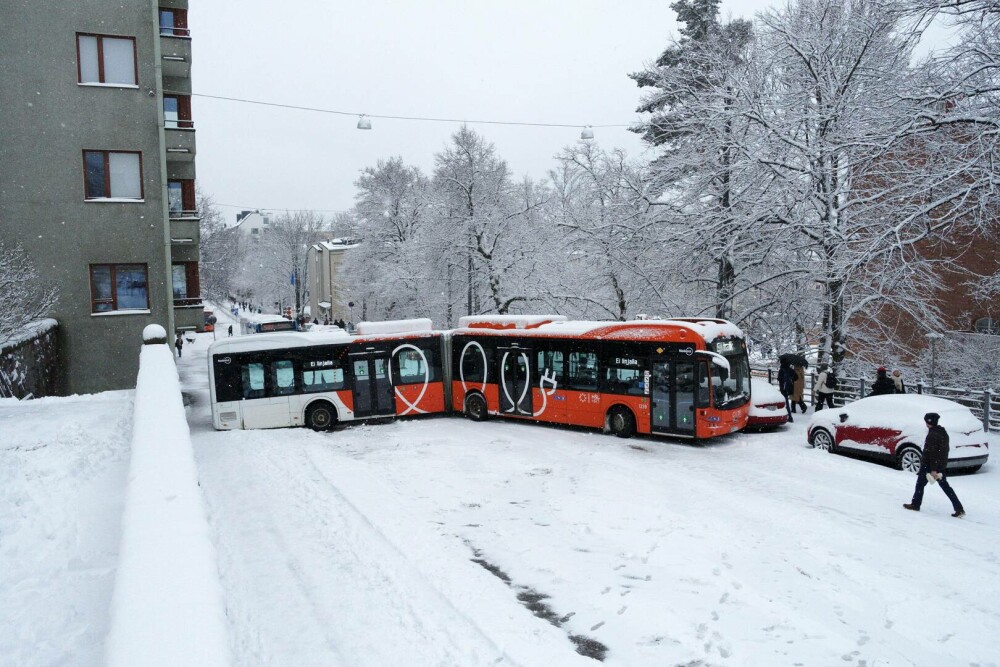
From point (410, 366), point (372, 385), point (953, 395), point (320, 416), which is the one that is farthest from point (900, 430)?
point (320, 416)

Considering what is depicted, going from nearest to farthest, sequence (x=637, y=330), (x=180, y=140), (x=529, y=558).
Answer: (x=529, y=558) → (x=637, y=330) → (x=180, y=140)

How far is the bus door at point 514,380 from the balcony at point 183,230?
44.8 feet

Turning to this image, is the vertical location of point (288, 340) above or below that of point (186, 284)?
below

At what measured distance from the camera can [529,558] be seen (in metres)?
9.52

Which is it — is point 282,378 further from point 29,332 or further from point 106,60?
point 106,60

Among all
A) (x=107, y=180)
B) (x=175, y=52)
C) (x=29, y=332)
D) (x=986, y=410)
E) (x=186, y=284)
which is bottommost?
(x=986, y=410)

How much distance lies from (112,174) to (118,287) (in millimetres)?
3723

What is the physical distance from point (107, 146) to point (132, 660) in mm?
23994

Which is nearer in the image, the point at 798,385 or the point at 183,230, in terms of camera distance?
the point at 798,385

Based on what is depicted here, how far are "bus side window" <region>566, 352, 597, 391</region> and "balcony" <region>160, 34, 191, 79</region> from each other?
18.9 m

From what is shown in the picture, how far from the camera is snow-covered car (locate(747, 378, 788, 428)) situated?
59.4 ft

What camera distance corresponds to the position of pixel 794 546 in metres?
9.73

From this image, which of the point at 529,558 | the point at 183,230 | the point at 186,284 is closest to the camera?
the point at 529,558

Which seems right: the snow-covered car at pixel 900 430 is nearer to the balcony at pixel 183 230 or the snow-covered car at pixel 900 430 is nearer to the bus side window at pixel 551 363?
the bus side window at pixel 551 363
